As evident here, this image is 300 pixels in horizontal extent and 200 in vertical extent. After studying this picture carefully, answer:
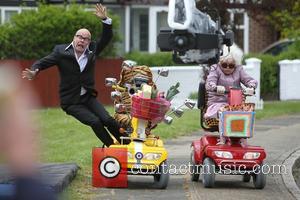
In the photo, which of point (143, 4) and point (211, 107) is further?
point (143, 4)

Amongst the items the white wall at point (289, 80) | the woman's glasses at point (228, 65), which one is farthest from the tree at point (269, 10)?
the woman's glasses at point (228, 65)

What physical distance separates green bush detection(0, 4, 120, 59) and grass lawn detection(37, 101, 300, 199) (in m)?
2.74

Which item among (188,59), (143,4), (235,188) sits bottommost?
(235,188)

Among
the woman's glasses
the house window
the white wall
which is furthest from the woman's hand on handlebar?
the house window

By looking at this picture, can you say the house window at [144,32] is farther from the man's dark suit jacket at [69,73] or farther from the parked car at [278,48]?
the man's dark suit jacket at [69,73]

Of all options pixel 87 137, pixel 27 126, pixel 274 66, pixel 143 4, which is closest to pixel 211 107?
pixel 87 137

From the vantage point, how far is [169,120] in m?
9.77

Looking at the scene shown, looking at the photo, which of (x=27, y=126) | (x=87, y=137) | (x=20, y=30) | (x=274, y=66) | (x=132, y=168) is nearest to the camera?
(x=27, y=126)

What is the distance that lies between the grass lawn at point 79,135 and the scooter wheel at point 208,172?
52.9 inches

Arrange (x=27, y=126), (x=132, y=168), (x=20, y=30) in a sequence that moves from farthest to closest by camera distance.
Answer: (x=20, y=30) < (x=132, y=168) < (x=27, y=126)

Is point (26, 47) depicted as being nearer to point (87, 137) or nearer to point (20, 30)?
point (20, 30)

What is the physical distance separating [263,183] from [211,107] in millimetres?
1121

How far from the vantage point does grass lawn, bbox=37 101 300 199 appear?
9.85m

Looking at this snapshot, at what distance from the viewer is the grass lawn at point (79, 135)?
32.3ft
